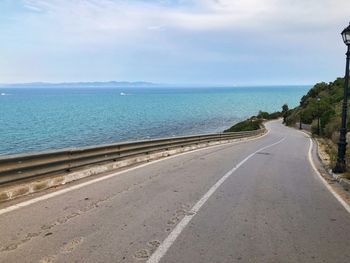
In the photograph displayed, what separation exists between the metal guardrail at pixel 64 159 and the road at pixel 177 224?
0.55 metres

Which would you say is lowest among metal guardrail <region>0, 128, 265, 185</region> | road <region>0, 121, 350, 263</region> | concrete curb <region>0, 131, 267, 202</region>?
road <region>0, 121, 350, 263</region>

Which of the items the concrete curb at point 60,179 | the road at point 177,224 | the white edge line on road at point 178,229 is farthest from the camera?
the concrete curb at point 60,179

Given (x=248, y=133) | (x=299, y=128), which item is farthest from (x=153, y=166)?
(x=299, y=128)

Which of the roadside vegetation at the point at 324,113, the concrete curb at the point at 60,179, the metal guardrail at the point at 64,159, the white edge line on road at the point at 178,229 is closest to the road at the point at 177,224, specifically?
the white edge line on road at the point at 178,229

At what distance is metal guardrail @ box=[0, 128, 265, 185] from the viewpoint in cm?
768

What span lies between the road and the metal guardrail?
1.81 ft

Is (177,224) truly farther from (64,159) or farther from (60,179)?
(64,159)

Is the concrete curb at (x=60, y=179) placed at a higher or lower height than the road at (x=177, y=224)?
higher

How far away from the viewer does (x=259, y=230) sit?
6328 mm

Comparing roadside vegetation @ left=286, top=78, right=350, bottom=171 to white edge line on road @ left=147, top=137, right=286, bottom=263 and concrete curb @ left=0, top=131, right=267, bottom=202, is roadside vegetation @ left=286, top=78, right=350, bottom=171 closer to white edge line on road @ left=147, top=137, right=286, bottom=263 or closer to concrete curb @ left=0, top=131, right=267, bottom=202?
concrete curb @ left=0, top=131, right=267, bottom=202

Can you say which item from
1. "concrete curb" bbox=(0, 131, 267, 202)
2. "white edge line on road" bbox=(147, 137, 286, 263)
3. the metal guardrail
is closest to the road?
"white edge line on road" bbox=(147, 137, 286, 263)

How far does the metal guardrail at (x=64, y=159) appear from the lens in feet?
25.2

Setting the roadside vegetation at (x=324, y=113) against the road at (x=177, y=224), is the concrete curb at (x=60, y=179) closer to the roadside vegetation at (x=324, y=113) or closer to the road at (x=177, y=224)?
the road at (x=177, y=224)

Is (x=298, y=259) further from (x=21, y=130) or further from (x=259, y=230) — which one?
(x=21, y=130)
